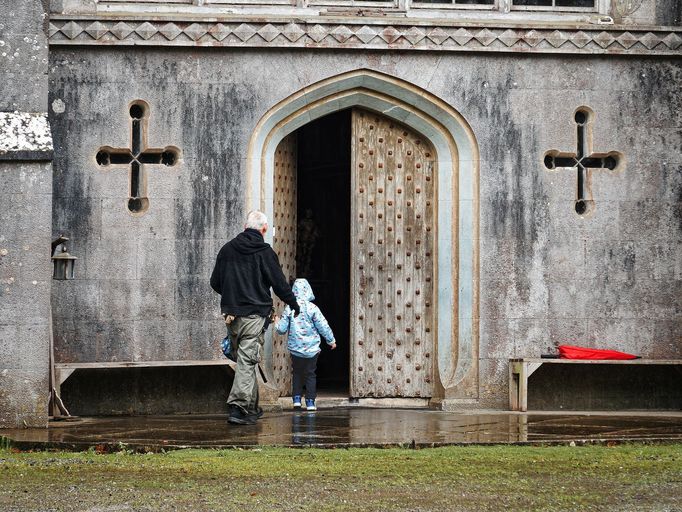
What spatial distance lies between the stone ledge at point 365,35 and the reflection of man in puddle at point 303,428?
4047 millimetres

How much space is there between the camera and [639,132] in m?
17.0

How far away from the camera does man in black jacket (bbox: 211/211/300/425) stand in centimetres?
1421

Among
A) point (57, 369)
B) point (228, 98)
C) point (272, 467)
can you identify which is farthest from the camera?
point (228, 98)

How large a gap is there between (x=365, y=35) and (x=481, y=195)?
7.17 feet

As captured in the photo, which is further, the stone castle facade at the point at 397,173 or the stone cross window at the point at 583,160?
the stone cross window at the point at 583,160

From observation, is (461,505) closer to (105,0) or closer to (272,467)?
(272,467)

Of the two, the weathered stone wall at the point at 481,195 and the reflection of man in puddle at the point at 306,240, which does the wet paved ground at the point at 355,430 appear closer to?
the weathered stone wall at the point at 481,195

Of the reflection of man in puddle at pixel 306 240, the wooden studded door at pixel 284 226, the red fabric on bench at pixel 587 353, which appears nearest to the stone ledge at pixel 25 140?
the wooden studded door at pixel 284 226

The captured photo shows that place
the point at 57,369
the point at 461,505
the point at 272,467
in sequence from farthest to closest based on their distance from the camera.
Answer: the point at 57,369 → the point at 272,467 → the point at 461,505

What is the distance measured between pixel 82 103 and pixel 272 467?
21.4ft

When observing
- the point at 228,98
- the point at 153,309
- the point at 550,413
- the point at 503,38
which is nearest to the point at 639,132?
the point at 503,38

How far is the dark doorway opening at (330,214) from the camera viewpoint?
2155cm

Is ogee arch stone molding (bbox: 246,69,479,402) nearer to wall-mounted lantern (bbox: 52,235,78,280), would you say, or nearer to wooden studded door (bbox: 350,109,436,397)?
wooden studded door (bbox: 350,109,436,397)

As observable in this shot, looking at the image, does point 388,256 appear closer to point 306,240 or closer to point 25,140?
point 306,240
